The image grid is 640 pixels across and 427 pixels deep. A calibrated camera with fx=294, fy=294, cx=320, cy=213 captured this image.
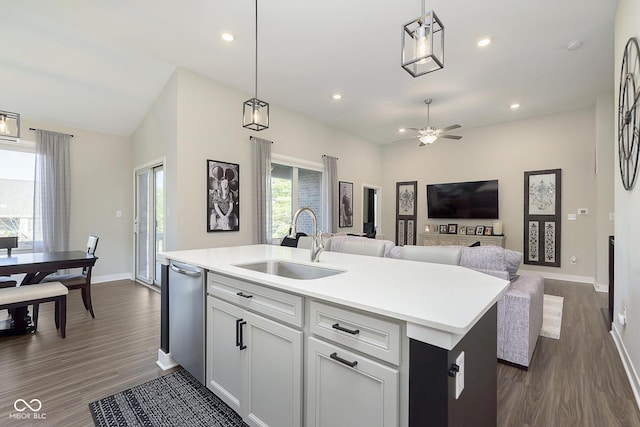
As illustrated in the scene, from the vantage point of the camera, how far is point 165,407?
1.88 meters

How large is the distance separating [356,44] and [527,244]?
A: 5.35 metres

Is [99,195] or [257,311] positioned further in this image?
[99,195]

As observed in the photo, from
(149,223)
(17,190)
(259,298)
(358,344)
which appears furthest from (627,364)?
(17,190)

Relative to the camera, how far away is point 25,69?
3.88 meters

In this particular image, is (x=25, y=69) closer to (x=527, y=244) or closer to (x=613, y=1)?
(x=613, y=1)

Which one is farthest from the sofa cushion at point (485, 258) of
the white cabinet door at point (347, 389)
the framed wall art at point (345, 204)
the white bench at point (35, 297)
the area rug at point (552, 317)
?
the framed wall art at point (345, 204)

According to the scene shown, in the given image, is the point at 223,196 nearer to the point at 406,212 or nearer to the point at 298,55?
the point at 298,55

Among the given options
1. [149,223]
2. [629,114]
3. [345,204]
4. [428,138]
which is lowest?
[149,223]

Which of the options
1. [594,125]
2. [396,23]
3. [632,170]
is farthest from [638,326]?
[594,125]

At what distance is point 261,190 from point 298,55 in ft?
7.22

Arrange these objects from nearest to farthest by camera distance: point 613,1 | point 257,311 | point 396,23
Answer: point 257,311
point 613,1
point 396,23

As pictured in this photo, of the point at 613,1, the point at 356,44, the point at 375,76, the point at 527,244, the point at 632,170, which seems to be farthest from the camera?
the point at 527,244

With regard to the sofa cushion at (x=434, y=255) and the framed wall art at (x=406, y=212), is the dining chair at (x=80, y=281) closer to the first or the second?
the sofa cushion at (x=434, y=255)

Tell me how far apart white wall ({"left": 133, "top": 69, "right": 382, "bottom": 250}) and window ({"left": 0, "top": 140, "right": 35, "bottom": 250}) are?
1.50 metres
